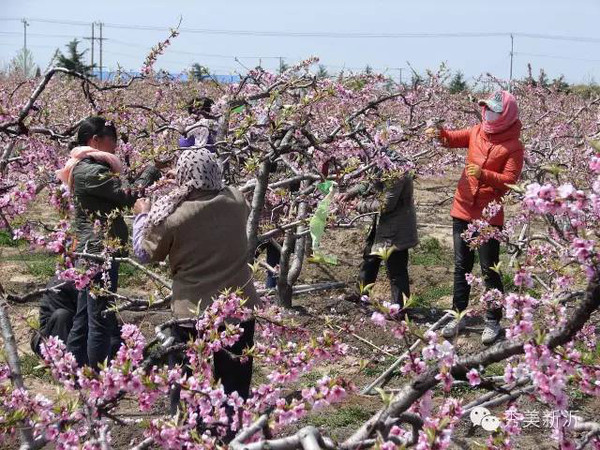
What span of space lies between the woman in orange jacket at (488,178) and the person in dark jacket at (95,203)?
2.42m

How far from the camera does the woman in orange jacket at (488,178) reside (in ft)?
18.6

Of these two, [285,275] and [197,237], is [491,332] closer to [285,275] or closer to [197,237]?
[285,275]

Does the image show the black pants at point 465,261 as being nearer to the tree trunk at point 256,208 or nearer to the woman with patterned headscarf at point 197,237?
the tree trunk at point 256,208

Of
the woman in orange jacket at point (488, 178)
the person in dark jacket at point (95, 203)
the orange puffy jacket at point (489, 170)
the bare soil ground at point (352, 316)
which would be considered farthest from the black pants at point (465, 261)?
the person in dark jacket at point (95, 203)

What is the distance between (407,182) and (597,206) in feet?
14.7

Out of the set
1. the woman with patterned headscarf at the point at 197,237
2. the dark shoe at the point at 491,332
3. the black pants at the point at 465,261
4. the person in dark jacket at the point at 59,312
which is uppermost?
the woman with patterned headscarf at the point at 197,237

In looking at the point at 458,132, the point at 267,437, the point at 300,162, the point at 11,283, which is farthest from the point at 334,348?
the point at 11,283

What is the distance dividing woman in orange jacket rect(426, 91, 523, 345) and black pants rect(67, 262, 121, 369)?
2.38 meters

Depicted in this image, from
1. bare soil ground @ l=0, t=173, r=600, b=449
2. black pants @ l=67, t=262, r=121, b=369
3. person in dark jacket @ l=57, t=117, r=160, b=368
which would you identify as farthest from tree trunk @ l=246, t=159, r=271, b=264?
black pants @ l=67, t=262, r=121, b=369

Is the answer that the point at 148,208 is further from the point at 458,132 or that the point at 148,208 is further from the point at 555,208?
the point at 458,132

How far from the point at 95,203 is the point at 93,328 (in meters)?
0.77

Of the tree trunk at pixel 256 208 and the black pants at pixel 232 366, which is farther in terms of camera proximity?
the tree trunk at pixel 256 208

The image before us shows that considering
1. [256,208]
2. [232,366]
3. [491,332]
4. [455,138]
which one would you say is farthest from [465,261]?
[232,366]

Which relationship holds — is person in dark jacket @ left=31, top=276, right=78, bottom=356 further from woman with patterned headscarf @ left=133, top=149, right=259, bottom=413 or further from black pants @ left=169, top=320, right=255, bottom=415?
woman with patterned headscarf @ left=133, top=149, right=259, bottom=413
